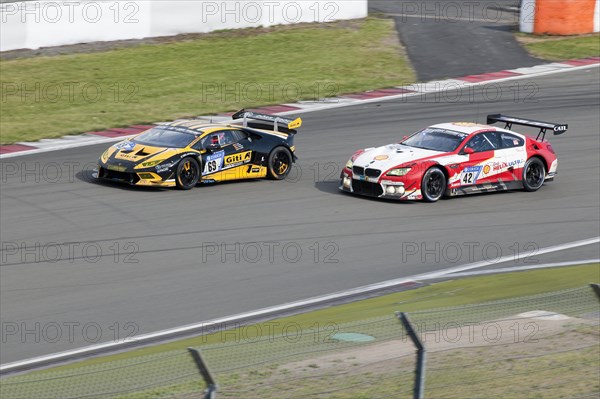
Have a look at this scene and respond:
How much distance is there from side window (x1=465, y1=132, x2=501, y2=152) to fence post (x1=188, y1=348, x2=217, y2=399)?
12924mm

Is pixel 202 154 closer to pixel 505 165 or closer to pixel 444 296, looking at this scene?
pixel 505 165

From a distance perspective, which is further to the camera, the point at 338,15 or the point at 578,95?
the point at 338,15

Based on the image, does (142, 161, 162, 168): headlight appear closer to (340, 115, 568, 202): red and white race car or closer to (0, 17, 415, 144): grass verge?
(340, 115, 568, 202): red and white race car

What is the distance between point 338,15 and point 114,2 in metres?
8.59

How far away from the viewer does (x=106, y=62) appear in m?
29.1

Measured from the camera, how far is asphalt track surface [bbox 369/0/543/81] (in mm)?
30766

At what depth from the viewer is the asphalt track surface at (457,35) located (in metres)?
30.8

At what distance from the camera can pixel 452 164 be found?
1856cm

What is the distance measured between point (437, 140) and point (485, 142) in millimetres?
902

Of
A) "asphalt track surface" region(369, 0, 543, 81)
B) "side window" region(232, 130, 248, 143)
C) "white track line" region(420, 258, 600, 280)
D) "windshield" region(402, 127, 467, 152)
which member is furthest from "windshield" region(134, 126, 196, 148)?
"asphalt track surface" region(369, 0, 543, 81)

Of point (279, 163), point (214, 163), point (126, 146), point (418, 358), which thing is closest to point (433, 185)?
point (279, 163)

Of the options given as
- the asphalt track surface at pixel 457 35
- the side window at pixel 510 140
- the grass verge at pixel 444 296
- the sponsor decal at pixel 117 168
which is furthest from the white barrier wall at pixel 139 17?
the grass verge at pixel 444 296

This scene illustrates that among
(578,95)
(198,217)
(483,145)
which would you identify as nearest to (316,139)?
(483,145)

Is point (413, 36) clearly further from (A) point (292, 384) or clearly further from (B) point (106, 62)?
(A) point (292, 384)
